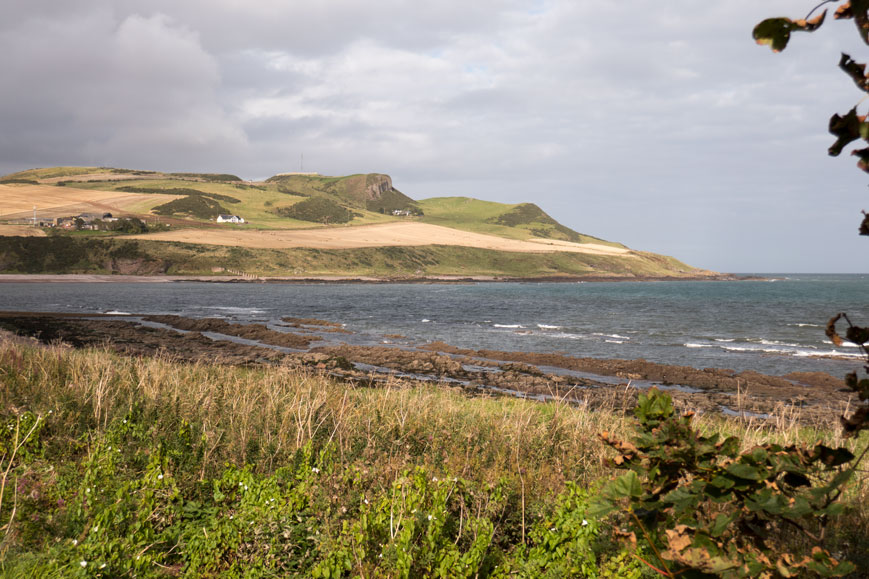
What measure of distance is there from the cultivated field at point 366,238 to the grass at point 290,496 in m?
122

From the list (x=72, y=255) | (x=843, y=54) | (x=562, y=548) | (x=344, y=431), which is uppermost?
(x=843, y=54)

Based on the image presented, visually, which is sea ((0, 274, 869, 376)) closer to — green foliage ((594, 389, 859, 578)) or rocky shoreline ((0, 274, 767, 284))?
rocky shoreline ((0, 274, 767, 284))

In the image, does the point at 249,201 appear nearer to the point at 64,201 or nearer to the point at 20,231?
the point at 64,201

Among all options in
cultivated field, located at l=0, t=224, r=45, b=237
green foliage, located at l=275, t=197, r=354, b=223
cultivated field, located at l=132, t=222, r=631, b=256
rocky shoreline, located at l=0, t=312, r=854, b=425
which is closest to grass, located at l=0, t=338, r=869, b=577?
rocky shoreline, located at l=0, t=312, r=854, b=425

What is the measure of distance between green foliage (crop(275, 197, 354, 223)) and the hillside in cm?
32

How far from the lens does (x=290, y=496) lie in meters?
5.27

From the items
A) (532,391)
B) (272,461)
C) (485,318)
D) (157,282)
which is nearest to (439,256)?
(157,282)

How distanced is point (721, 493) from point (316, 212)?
614ft

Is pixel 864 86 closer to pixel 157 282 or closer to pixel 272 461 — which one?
pixel 272 461

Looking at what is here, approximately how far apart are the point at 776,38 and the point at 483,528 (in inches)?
154

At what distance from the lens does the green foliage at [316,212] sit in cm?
17893

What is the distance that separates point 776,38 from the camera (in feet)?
6.37

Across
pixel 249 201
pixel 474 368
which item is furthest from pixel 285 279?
pixel 249 201

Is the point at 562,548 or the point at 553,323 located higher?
the point at 562,548
